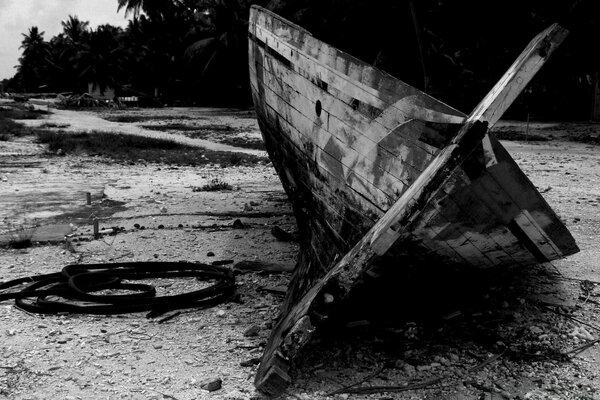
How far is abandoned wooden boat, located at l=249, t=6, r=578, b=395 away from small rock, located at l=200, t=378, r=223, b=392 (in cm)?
22

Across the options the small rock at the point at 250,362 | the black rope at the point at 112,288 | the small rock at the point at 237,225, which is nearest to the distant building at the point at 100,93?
the small rock at the point at 237,225

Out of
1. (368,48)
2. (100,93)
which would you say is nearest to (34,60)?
(100,93)

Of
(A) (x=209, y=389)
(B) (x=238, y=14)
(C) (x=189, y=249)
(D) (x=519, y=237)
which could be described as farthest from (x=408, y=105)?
(B) (x=238, y=14)

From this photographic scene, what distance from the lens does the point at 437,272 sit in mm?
3535

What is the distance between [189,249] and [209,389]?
2.86 meters

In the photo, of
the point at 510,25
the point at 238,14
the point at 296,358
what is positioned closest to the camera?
the point at 296,358

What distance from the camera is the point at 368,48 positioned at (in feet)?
24.1

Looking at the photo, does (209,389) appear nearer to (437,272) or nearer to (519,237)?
(437,272)

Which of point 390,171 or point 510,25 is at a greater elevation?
point 510,25

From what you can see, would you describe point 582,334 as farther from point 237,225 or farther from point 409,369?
point 237,225

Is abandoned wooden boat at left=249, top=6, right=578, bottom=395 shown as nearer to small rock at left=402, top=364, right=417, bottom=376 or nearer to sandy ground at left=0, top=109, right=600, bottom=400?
sandy ground at left=0, top=109, right=600, bottom=400

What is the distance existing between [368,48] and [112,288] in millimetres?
4316

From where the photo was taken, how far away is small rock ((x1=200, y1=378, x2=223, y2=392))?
305 centimetres

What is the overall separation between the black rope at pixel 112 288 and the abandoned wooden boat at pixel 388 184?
2.28 ft
